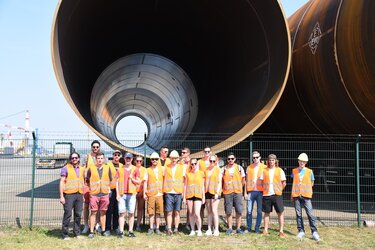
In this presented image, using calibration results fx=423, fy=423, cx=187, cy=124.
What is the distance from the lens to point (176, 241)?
635 cm

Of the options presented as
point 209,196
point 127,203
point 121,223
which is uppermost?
point 209,196

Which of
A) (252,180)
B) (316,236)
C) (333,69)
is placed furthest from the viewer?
(333,69)

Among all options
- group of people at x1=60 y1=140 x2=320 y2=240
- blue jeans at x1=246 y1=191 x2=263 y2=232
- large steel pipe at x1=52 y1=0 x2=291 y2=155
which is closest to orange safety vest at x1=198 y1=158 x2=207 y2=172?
group of people at x1=60 y1=140 x2=320 y2=240

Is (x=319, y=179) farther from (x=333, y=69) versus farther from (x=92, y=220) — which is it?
(x=92, y=220)

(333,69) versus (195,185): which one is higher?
(333,69)

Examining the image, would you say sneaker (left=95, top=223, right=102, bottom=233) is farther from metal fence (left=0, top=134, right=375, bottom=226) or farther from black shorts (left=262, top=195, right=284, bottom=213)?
black shorts (left=262, top=195, right=284, bottom=213)

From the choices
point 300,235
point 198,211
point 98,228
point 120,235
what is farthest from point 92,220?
point 300,235

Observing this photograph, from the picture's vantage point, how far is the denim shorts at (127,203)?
6.55 metres

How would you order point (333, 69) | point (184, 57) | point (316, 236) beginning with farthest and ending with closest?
1. point (184, 57)
2. point (333, 69)
3. point (316, 236)

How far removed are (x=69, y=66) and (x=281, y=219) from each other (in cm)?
545

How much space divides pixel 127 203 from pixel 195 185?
1.12 meters

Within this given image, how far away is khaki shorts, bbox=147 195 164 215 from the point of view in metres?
6.70

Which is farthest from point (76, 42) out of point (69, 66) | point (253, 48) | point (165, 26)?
point (253, 48)

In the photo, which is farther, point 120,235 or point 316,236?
point 316,236
